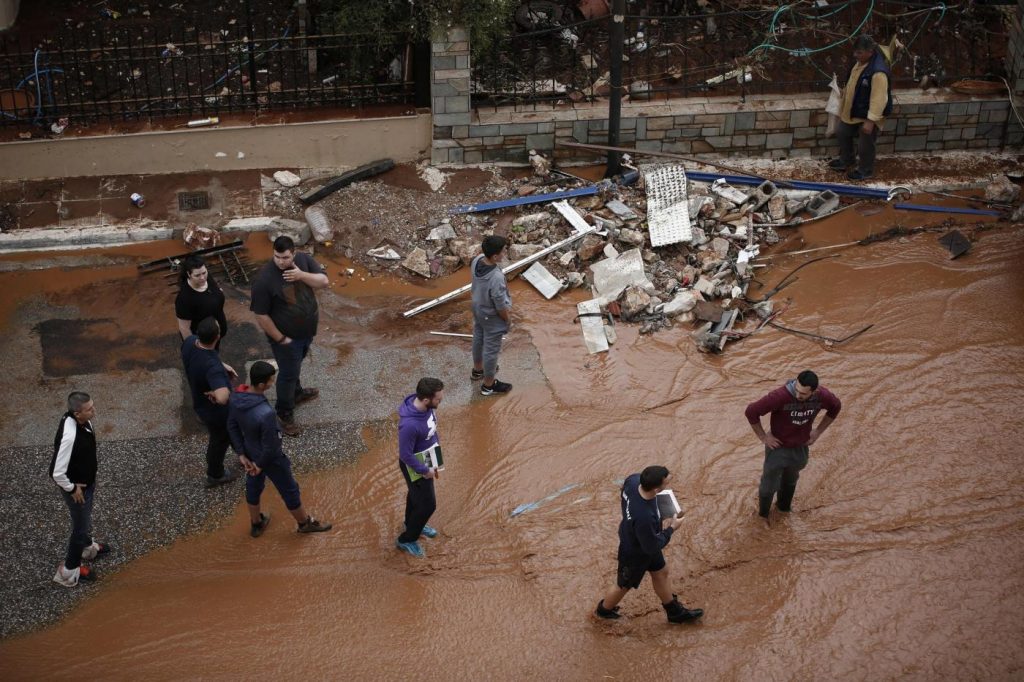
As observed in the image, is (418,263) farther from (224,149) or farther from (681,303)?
(224,149)

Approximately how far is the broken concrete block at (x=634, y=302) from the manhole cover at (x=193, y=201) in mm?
4988

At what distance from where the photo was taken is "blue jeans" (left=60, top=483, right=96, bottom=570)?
675 centimetres

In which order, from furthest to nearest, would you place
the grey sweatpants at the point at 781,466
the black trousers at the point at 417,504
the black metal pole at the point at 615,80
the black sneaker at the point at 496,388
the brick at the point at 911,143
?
the brick at the point at 911,143, the black metal pole at the point at 615,80, the black sneaker at the point at 496,388, the grey sweatpants at the point at 781,466, the black trousers at the point at 417,504

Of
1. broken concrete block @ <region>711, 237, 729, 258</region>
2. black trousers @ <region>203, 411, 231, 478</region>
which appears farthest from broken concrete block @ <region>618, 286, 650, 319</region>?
black trousers @ <region>203, 411, 231, 478</region>

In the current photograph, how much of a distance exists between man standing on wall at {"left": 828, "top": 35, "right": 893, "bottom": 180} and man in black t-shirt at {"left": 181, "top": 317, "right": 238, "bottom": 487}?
7.80 m

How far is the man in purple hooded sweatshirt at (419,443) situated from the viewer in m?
6.55

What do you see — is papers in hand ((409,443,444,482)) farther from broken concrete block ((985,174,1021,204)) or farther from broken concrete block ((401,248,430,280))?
broken concrete block ((985,174,1021,204))

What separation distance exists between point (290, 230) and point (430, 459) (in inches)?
185

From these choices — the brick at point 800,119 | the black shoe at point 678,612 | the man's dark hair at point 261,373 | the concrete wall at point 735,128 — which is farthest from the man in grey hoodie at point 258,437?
the brick at point 800,119

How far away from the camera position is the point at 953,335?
30.5ft

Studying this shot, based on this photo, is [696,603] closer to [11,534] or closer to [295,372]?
[295,372]

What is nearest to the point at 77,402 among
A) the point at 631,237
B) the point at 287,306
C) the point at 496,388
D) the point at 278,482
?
the point at 278,482

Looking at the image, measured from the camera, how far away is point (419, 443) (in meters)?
6.67

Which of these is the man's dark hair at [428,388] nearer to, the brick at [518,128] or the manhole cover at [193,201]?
the manhole cover at [193,201]
